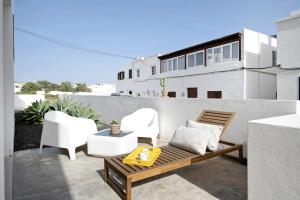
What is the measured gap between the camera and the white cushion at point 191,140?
380 centimetres

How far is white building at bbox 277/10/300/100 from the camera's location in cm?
1082

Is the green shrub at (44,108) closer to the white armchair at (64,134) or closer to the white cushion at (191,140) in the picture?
the white armchair at (64,134)

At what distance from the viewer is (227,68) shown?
15.2 meters

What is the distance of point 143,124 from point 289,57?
9408 millimetres

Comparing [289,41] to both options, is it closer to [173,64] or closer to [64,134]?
[173,64]

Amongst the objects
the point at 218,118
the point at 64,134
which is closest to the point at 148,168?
the point at 218,118

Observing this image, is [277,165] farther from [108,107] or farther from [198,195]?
[108,107]

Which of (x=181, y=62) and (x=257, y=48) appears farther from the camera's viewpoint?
→ (x=181, y=62)

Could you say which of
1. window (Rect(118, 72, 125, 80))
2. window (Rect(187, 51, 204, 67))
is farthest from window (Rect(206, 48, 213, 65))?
window (Rect(118, 72, 125, 80))

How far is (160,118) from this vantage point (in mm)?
7332

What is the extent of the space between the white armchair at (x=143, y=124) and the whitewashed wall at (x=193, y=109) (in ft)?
1.60

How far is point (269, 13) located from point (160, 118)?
11.4 m

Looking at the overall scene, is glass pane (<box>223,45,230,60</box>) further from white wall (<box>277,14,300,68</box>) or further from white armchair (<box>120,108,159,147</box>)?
white armchair (<box>120,108,159,147</box>)

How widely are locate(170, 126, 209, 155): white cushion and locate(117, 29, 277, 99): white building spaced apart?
11.5 metres
